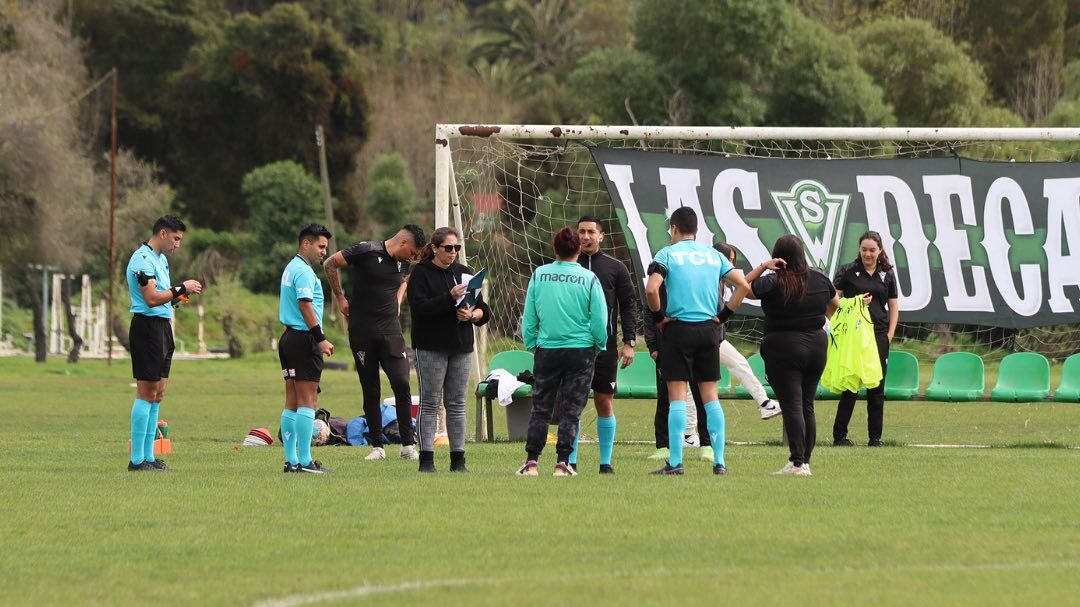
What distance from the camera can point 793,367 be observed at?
12.2 meters

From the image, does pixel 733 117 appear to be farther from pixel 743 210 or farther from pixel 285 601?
pixel 285 601

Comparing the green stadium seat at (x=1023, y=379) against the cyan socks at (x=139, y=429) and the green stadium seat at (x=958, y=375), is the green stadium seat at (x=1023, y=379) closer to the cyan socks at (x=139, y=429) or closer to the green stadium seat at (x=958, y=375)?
the green stadium seat at (x=958, y=375)

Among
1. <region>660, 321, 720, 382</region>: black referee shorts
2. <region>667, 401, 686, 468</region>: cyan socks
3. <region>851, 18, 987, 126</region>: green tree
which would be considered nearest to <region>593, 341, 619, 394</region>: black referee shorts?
<region>660, 321, 720, 382</region>: black referee shorts

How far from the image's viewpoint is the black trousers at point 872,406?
1611 cm

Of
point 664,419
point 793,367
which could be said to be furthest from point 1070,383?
point 793,367

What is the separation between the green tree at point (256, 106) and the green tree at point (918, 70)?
2108cm

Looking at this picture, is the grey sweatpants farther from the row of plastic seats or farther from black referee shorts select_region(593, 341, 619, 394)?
the row of plastic seats

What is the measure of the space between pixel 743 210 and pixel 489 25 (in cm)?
7213

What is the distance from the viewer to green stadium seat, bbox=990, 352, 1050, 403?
1697cm

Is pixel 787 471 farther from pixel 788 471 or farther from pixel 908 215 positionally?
pixel 908 215

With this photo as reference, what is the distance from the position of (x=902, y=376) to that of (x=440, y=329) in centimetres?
657

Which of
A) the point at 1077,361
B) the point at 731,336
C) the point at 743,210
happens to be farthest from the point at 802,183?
the point at 1077,361

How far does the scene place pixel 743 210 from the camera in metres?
18.2

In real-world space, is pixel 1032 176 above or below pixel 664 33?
below
